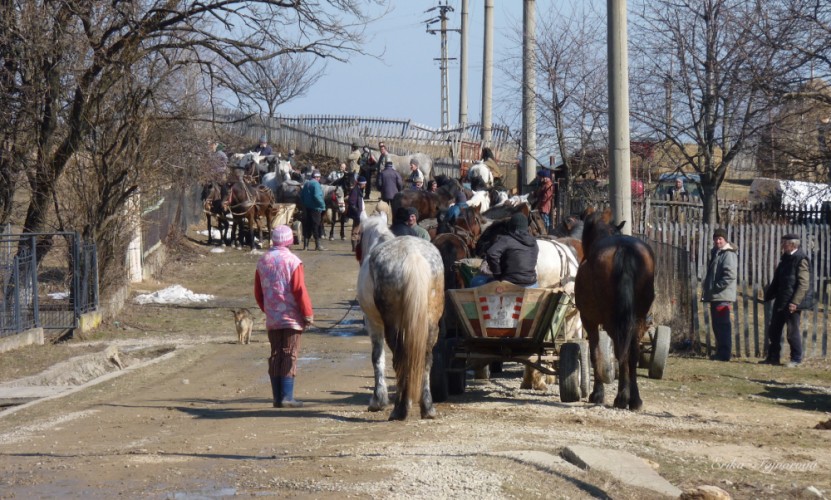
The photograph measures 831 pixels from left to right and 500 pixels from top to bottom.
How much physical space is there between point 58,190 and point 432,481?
48.3 ft

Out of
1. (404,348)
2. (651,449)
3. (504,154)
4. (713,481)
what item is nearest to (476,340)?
(404,348)

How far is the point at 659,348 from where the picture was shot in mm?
14336

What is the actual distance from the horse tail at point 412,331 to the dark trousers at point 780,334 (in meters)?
8.62

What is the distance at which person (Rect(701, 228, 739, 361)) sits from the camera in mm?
17719

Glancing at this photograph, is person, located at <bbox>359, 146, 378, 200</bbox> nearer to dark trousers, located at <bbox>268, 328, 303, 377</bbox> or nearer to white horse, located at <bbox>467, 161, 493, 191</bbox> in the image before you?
white horse, located at <bbox>467, 161, 493, 191</bbox>

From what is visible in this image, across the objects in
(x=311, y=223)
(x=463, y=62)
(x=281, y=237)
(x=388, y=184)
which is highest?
(x=463, y=62)

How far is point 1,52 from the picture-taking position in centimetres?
1912

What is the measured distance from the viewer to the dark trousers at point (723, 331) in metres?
17.8

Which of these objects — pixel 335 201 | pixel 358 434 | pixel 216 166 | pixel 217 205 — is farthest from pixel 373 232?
pixel 335 201

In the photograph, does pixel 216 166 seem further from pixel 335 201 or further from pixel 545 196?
pixel 545 196

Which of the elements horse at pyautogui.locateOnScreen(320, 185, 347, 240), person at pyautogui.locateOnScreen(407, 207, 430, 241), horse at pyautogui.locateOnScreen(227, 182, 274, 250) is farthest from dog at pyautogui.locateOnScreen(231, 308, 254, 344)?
horse at pyautogui.locateOnScreen(320, 185, 347, 240)

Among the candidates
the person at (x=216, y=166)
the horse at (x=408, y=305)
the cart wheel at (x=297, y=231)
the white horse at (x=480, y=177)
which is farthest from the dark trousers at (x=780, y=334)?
the cart wheel at (x=297, y=231)

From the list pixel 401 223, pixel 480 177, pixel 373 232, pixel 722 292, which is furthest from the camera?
pixel 480 177

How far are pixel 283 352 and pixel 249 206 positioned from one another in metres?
21.1
